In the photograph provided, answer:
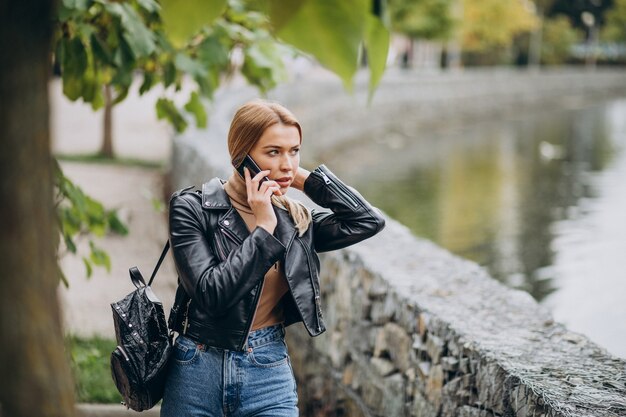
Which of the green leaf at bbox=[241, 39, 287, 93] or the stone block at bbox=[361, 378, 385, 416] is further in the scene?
the green leaf at bbox=[241, 39, 287, 93]

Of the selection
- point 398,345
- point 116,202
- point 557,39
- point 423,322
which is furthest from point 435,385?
point 557,39

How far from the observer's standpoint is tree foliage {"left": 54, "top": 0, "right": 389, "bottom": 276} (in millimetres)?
1134

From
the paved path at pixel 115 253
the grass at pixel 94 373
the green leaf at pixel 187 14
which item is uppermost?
the green leaf at pixel 187 14

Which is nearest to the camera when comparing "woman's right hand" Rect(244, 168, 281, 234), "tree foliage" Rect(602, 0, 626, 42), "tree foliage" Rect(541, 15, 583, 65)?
"woman's right hand" Rect(244, 168, 281, 234)

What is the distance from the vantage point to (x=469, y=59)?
6938 centimetres

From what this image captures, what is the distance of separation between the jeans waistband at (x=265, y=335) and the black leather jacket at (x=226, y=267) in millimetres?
49

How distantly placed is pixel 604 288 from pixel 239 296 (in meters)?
8.60

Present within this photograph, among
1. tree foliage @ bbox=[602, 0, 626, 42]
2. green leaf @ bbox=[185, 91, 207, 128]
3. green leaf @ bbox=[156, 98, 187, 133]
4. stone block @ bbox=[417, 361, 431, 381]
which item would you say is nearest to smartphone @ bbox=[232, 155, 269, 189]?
stone block @ bbox=[417, 361, 431, 381]

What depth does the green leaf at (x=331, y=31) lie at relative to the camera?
3.70ft

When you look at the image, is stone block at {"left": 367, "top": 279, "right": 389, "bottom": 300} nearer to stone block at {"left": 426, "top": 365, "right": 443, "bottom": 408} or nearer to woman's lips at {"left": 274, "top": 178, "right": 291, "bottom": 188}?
stone block at {"left": 426, "top": 365, "right": 443, "bottom": 408}

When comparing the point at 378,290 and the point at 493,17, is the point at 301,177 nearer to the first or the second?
the point at 378,290

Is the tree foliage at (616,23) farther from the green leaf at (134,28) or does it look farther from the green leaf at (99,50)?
the green leaf at (134,28)

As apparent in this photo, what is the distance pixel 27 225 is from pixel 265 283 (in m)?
1.93

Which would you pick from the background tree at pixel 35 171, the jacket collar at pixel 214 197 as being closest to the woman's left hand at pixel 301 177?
the jacket collar at pixel 214 197
